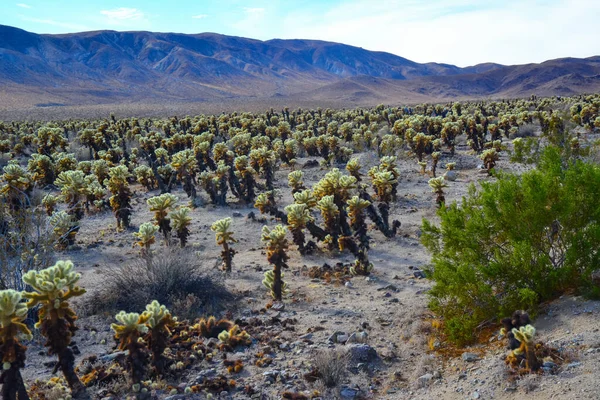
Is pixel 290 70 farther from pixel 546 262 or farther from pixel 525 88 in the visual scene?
pixel 546 262

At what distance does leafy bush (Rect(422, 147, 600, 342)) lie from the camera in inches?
249

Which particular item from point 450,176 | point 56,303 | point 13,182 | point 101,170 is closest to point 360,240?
point 56,303

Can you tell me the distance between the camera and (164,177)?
18.5 m

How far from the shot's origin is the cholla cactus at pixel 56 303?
507 cm

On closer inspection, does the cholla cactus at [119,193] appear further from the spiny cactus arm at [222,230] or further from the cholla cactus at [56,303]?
the cholla cactus at [56,303]

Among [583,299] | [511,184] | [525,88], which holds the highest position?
[525,88]

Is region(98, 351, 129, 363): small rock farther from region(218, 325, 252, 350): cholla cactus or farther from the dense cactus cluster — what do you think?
region(218, 325, 252, 350): cholla cactus

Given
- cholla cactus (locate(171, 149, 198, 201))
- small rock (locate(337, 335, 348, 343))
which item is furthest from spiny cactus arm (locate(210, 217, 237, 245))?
cholla cactus (locate(171, 149, 198, 201))

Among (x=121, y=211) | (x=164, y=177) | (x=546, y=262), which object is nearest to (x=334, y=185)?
(x=546, y=262)

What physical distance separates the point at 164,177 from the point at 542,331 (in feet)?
50.0

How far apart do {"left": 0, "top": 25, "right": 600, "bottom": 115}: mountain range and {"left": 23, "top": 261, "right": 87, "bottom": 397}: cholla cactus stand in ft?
248

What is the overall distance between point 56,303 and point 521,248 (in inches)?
218

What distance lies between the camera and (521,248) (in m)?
6.28

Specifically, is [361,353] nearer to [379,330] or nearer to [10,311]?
[379,330]
